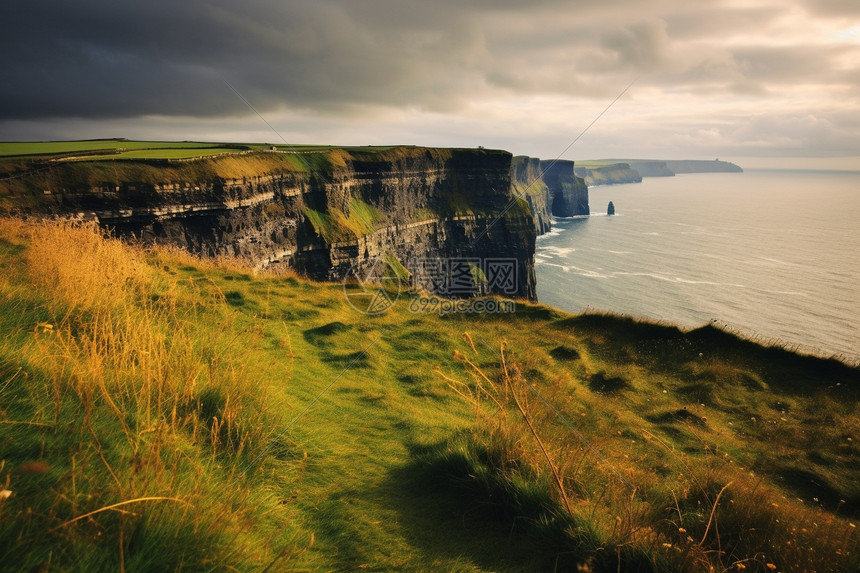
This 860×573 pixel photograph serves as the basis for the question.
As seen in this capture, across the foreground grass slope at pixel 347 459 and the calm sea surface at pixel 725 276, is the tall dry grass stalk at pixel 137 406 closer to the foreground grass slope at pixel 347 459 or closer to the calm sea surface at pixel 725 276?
the foreground grass slope at pixel 347 459

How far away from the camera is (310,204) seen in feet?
219

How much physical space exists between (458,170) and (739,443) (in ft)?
323

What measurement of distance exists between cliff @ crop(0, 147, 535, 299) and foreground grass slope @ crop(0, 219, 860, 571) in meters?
21.1

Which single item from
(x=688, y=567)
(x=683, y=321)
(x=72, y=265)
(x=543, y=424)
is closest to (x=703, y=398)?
(x=543, y=424)

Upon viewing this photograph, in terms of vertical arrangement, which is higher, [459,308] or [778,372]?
[459,308]

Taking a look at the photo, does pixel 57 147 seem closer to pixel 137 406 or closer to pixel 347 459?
pixel 137 406

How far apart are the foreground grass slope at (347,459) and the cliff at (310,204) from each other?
21.1m

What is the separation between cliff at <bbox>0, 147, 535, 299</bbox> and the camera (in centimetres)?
3775

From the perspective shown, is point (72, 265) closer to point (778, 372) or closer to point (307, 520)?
point (307, 520)

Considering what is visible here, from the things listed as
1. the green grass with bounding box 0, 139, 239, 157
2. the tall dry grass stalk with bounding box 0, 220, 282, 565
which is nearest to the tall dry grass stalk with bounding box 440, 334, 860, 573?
the tall dry grass stalk with bounding box 0, 220, 282, 565

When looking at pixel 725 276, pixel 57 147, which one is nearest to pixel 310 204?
pixel 57 147

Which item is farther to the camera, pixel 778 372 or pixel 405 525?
pixel 778 372

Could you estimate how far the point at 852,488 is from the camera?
731 cm

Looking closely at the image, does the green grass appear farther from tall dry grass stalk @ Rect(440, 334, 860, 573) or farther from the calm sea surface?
the calm sea surface
